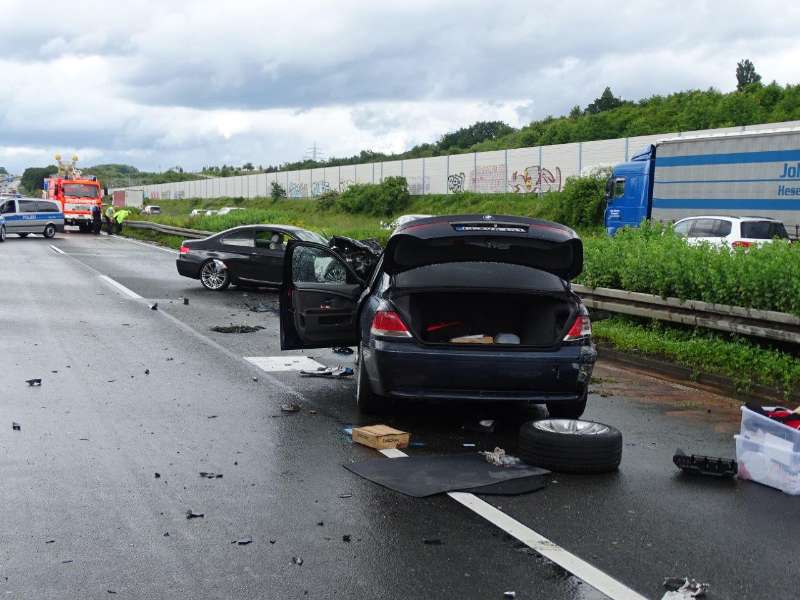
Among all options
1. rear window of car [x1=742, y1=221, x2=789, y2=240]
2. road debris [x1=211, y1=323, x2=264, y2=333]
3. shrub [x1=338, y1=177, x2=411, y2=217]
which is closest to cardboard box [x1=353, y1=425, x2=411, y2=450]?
road debris [x1=211, y1=323, x2=264, y2=333]

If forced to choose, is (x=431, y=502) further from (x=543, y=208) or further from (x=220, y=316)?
(x=543, y=208)

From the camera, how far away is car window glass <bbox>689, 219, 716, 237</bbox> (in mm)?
21438

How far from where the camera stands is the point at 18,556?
4.73 metres

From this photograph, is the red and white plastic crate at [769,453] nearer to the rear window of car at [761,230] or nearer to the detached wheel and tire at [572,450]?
the detached wheel and tire at [572,450]

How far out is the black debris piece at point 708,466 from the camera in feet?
21.1

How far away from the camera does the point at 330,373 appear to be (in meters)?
10.5

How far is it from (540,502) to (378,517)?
1.04 meters

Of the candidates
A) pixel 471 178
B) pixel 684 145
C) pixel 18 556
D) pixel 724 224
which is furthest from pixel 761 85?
pixel 18 556

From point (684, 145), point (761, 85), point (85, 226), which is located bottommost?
point (85, 226)

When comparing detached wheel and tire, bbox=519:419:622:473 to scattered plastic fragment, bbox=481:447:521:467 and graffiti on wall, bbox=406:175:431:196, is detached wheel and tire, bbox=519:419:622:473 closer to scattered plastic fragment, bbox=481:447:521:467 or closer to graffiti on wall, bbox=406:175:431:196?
scattered plastic fragment, bbox=481:447:521:467

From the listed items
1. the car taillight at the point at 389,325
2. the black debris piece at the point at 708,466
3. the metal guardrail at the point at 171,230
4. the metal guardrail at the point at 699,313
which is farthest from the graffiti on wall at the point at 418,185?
the black debris piece at the point at 708,466


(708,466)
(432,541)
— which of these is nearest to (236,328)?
(708,466)

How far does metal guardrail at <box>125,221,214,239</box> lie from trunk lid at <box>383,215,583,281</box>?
28.7m

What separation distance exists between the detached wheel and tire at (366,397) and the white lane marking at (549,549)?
227cm
